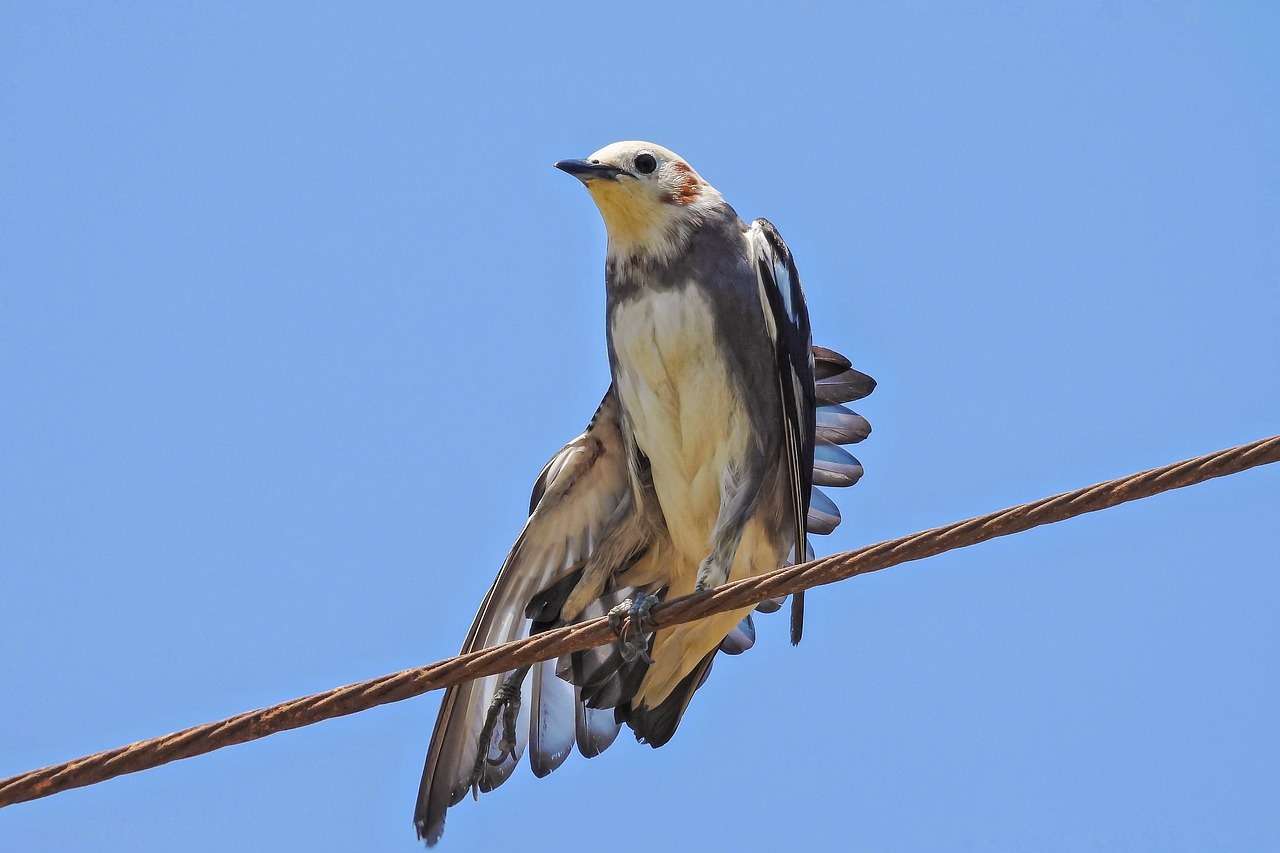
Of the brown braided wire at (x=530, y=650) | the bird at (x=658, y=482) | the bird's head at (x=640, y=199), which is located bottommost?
the brown braided wire at (x=530, y=650)

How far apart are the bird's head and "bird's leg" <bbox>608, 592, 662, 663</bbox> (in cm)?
165

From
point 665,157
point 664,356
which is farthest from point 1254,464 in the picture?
point 665,157

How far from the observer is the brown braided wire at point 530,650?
450 cm

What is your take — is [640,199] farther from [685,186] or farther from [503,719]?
[503,719]

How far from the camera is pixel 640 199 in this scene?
286 inches

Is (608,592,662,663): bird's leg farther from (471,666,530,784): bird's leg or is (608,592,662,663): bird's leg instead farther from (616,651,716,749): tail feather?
(616,651,716,749): tail feather

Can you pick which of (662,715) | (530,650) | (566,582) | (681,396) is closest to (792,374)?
(681,396)

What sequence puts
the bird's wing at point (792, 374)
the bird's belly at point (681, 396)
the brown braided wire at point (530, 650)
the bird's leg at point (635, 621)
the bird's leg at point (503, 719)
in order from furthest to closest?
the bird's leg at point (503, 719)
the bird's wing at point (792, 374)
the bird's belly at point (681, 396)
the bird's leg at point (635, 621)
the brown braided wire at point (530, 650)

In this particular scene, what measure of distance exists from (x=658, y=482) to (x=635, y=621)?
3.98ft

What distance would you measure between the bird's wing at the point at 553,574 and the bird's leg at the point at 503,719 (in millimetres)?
28

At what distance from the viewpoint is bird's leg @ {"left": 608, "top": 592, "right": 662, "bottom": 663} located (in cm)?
620

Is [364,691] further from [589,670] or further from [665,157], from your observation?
[665,157]

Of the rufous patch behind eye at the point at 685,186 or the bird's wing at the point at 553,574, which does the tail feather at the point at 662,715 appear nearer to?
the bird's wing at the point at 553,574

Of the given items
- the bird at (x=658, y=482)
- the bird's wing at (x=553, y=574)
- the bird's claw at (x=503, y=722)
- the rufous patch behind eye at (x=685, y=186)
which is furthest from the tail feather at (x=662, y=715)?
the rufous patch behind eye at (x=685, y=186)
